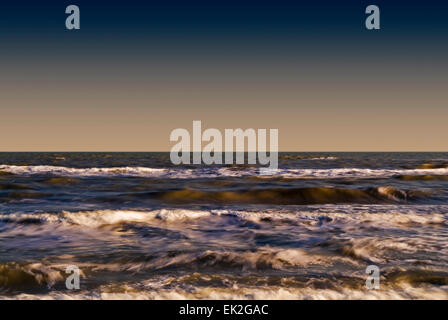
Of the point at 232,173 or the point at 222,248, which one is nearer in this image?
the point at 222,248

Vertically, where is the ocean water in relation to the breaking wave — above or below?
above

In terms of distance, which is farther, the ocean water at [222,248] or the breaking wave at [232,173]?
the breaking wave at [232,173]

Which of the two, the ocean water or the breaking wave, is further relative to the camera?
the breaking wave

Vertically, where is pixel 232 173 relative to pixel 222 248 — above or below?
below

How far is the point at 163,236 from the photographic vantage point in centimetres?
837

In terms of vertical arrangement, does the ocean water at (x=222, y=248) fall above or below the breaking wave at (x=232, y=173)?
above

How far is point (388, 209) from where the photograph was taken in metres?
12.0

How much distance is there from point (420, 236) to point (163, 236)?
5.20 metres

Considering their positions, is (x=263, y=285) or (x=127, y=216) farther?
(x=127, y=216)

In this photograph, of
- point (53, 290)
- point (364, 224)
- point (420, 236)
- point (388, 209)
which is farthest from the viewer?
point (388, 209)
